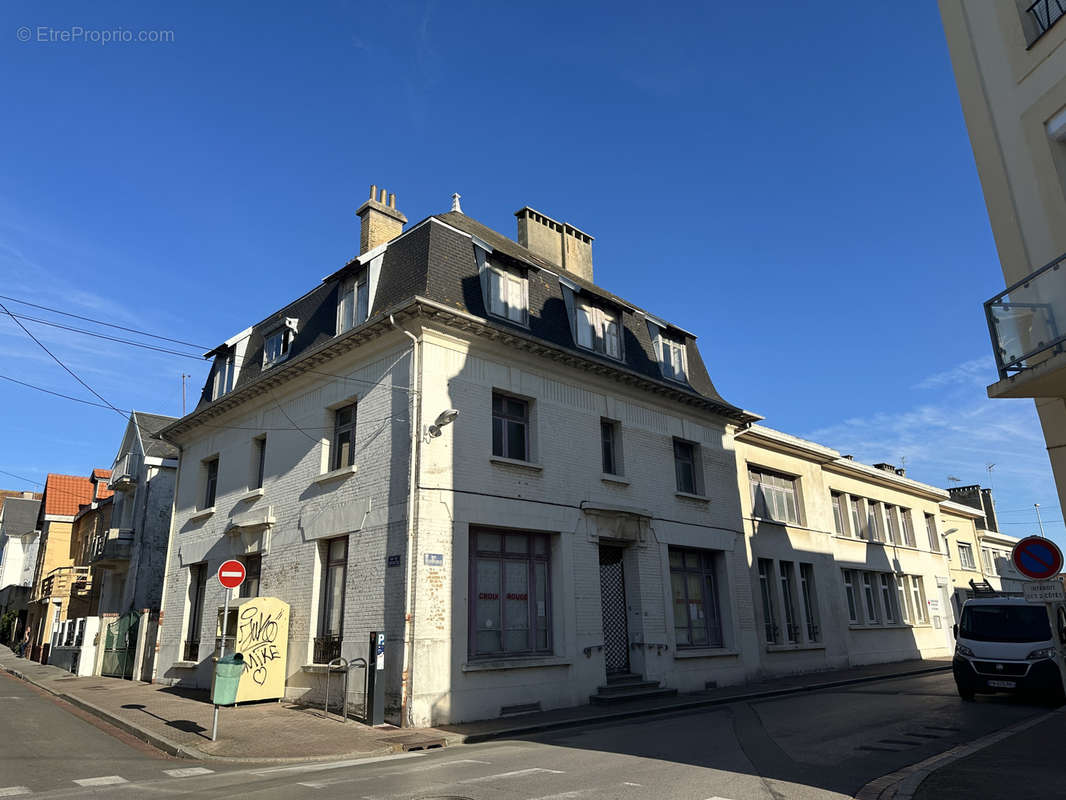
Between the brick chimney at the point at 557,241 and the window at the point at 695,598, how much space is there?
9.17m

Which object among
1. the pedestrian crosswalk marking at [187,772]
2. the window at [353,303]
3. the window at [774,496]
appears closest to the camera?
the pedestrian crosswalk marking at [187,772]

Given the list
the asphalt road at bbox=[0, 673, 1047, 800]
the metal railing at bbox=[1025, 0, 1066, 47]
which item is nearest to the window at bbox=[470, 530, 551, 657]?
the asphalt road at bbox=[0, 673, 1047, 800]

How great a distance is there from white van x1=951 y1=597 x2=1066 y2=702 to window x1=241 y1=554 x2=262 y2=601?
1510cm

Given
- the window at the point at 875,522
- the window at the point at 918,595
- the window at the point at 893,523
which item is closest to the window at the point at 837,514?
the window at the point at 875,522

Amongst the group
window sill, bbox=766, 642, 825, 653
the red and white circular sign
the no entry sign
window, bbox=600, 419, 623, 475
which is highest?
window, bbox=600, 419, 623, 475

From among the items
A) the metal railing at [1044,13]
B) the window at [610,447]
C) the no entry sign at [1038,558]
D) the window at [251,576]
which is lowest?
the no entry sign at [1038,558]

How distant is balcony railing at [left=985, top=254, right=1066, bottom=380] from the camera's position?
7660 millimetres

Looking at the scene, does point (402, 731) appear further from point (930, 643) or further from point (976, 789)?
point (930, 643)

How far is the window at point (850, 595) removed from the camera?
25.3 m

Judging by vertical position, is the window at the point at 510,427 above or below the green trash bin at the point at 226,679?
above

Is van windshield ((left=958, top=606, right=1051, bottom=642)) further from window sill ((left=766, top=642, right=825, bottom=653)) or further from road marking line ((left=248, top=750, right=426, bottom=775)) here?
road marking line ((left=248, top=750, right=426, bottom=775))

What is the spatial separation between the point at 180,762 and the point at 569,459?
9253mm

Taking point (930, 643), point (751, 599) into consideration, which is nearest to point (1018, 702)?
point (751, 599)

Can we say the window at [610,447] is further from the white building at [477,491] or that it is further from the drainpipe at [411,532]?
the drainpipe at [411,532]
